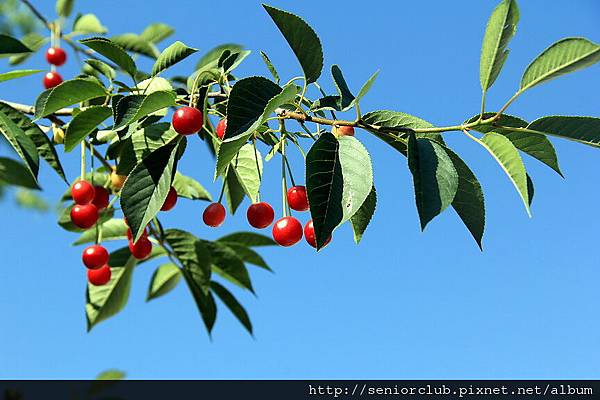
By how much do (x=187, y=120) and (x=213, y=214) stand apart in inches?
15.0

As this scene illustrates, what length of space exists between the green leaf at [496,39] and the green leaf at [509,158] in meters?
0.10

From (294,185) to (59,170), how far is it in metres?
0.69

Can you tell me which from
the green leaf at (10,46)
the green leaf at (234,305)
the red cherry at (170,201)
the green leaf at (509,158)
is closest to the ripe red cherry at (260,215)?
the red cherry at (170,201)

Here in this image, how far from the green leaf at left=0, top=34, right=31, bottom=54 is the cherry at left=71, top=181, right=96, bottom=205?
1.34 feet

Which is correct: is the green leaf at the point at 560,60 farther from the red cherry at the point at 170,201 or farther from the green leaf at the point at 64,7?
the green leaf at the point at 64,7

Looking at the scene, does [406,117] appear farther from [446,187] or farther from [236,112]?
[236,112]

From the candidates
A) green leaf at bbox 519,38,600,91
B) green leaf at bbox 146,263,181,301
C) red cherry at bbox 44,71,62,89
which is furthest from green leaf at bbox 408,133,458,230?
red cherry at bbox 44,71,62,89

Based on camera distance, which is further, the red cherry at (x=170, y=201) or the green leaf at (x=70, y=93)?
the red cherry at (x=170, y=201)

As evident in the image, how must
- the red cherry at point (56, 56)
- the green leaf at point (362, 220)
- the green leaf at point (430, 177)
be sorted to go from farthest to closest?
the red cherry at point (56, 56), the green leaf at point (362, 220), the green leaf at point (430, 177)

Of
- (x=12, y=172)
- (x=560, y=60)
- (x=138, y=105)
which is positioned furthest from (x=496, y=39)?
(x=12, y=172)

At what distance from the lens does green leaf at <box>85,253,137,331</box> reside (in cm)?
249

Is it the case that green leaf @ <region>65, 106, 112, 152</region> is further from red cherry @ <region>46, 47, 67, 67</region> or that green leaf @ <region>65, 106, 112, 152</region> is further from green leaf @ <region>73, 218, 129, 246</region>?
red cherry @ <region>46, 47, 67, 67</region>

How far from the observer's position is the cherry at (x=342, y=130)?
1424 mm

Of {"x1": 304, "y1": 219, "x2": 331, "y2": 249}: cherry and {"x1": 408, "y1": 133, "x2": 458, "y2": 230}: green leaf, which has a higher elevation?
{"x1": 304, "y1": 219, "x2": 331, "y2": 249}: cherry
